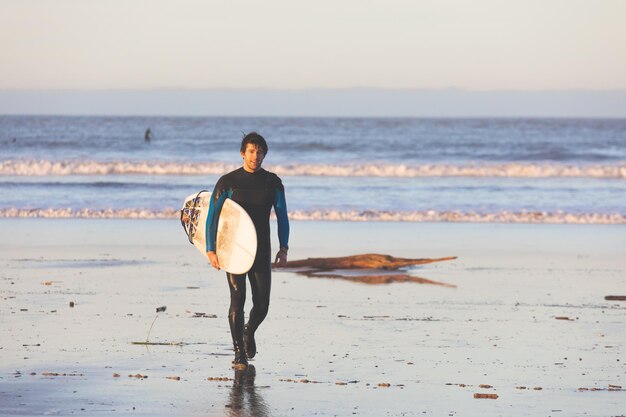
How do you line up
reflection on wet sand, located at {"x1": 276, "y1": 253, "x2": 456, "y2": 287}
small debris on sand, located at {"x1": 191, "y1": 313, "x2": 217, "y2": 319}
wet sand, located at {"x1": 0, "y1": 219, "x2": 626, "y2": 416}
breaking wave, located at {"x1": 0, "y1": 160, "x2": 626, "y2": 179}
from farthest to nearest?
1. breaking wave, located at {"x1": 0, "y1": 160, "x2": 626, "y2": 179}
2. reflection on wet sand, located at {"x1": 276, "y1": 253, "x2": 456, "y2": 287}
3. small debris on sand, located at {"x1": 191, "y1": 313, "x2": 217, "y2": 319}
4. wet sand, located at {"x1": 0, "y1": 219, "x2": 626, "y2": 416}

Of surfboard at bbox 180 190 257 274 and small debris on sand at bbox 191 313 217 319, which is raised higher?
surfboard at bbox 180 190 257 274

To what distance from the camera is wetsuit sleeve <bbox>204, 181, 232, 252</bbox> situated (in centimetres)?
778

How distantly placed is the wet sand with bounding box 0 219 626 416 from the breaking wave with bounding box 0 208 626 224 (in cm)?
492

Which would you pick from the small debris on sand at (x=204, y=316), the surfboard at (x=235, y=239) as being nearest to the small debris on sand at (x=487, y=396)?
the surfboard at (x=235, y=239)

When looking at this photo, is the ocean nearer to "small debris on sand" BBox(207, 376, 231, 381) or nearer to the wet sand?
the wet sand

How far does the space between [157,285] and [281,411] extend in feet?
18.1

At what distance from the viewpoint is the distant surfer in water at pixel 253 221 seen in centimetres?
778

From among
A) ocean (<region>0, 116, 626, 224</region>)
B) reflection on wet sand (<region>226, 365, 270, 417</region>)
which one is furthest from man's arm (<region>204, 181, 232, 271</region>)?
ocean (<region>0, 116, 626, 224</region>)

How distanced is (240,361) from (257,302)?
490mm

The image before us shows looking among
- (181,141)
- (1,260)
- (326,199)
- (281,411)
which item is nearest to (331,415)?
(281,411)

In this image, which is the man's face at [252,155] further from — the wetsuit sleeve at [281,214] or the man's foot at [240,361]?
the man's foot at [240,361]

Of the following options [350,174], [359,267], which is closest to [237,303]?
[359,267]

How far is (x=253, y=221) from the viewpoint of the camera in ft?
25.6

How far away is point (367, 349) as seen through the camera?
27.2 ft
